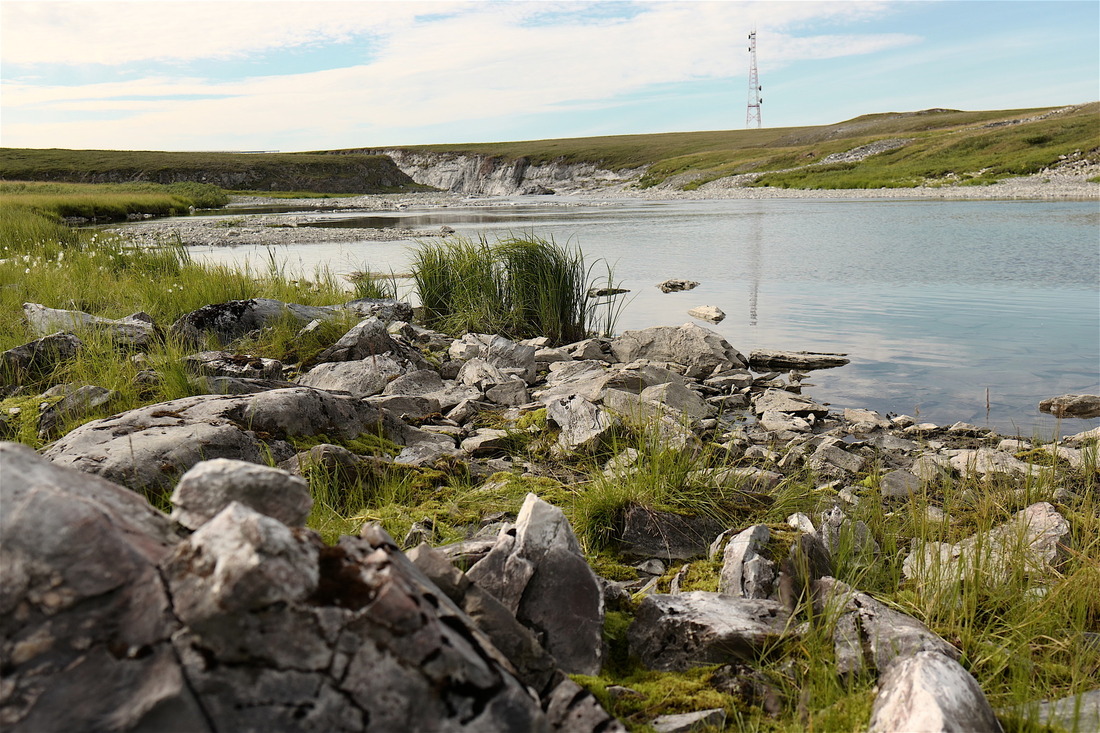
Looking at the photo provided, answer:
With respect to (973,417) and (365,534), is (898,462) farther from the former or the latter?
(365,534)

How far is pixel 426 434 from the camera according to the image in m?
5.54

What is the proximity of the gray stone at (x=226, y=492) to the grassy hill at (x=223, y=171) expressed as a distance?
86.1m

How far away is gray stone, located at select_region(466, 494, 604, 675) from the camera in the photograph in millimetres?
2611

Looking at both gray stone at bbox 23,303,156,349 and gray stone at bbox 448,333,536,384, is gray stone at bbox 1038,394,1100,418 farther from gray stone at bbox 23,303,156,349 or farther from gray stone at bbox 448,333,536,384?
gray stone at bbox 23,303,156,349

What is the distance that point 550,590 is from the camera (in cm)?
Result: 267

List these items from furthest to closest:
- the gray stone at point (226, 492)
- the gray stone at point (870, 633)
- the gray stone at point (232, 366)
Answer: the gray stone at point (232, 366), the gray stone at point (870, 633), the gray stone at point (226, 492)

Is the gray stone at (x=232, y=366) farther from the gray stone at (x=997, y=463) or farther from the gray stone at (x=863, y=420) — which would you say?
the gray stone at (x=997, y=463)

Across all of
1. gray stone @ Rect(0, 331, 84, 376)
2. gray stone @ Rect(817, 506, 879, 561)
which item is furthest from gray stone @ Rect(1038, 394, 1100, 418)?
gray stone @ Rect(0, 331, 84, 376)

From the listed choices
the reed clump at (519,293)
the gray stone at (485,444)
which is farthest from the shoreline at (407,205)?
the gray stone at (485,444)

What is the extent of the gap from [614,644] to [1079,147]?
5690 centimetres

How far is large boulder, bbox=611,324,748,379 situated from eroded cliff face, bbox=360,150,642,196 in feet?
246

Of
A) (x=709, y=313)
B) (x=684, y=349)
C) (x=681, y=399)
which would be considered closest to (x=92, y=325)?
(x=681, y=399)

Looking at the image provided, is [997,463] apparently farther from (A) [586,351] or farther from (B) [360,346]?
(B) [360,346]

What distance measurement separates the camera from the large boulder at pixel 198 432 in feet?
12.5
